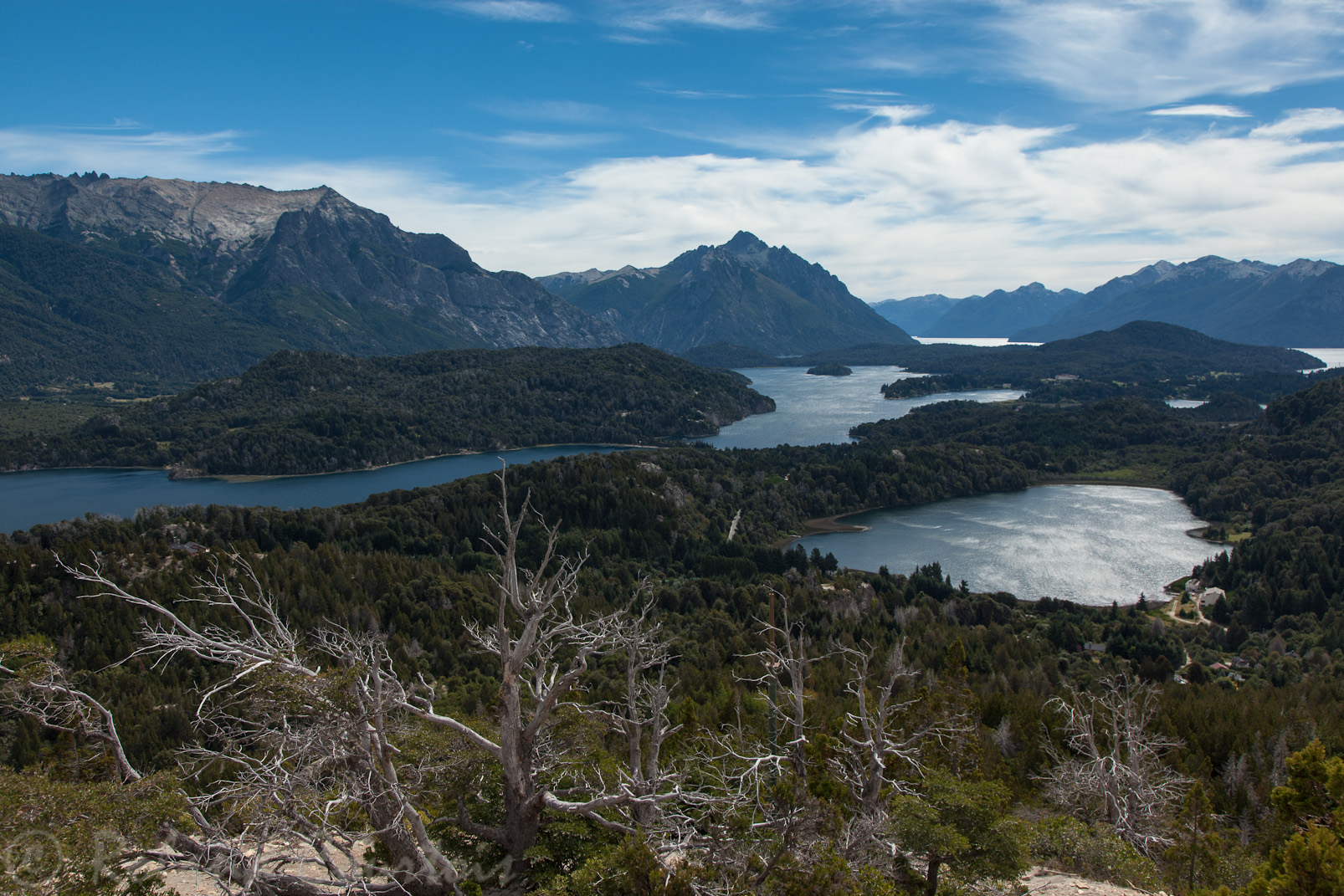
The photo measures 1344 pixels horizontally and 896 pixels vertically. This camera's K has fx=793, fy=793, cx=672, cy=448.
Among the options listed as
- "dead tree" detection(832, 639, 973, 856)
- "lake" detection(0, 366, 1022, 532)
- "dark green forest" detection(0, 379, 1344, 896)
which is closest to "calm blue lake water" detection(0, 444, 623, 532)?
"lake" detection(0, 366, 1022, 532)

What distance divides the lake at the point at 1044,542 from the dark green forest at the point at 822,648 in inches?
183

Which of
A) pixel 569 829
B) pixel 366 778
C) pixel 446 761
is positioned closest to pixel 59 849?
pixel 366 778

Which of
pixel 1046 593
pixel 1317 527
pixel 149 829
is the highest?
pixel 149 829

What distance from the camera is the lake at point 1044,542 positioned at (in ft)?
247

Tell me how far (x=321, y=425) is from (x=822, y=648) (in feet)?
447

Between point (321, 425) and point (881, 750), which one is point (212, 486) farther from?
point (881, 750)

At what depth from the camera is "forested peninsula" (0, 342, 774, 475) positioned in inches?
5871

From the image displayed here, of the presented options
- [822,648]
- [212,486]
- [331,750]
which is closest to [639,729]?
[331,750]

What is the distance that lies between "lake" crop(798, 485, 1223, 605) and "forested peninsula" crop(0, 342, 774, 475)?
8538cm

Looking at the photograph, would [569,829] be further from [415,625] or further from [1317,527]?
[1317,527]

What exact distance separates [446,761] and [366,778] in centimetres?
308

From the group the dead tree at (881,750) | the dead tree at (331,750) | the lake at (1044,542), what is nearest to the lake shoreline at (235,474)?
the lake at (1044,542)

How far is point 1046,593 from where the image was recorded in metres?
72.1

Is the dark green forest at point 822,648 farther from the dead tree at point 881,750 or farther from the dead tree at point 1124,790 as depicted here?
the dead tree at point 1124,790
